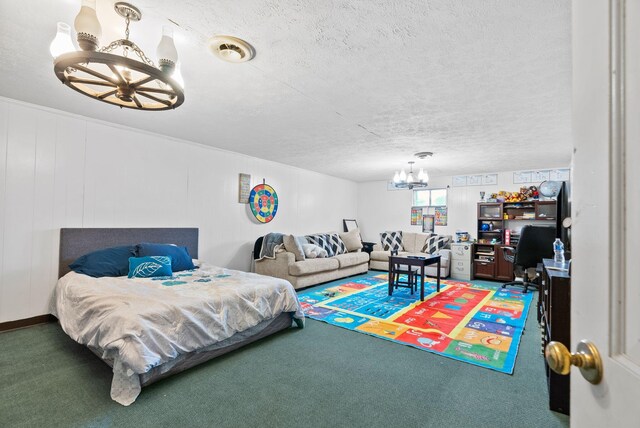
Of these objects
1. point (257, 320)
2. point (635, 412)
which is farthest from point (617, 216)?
point (257, 320)

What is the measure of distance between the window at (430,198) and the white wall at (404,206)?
0.12m

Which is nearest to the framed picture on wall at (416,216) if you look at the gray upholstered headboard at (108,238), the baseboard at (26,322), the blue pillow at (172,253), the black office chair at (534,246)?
the black office chair at (534,246)

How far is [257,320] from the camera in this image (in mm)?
2793

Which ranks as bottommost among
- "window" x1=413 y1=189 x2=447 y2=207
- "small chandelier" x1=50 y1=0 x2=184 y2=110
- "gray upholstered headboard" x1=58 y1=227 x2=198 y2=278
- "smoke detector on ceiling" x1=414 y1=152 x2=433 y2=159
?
"gray upholstered headboard" x1=58 y1=227 x2=198 y2=278

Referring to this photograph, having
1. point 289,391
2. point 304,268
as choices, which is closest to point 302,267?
point 304,268

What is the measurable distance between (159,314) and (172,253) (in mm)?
1736

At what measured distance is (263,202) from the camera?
18.8 feet

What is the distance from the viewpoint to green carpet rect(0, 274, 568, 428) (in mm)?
1799

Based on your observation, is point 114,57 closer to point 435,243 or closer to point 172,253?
point 172,253

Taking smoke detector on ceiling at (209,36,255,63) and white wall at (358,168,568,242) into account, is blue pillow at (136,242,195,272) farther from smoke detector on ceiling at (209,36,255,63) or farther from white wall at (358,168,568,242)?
white wall at (358,168,568,242)

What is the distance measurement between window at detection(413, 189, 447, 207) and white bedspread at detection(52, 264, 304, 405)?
17.2 feet

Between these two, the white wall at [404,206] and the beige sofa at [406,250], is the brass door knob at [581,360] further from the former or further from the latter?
the white wall at [404,206]

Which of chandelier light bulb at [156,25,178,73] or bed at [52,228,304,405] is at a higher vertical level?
chandelier light bulb at [156,25,178,73]

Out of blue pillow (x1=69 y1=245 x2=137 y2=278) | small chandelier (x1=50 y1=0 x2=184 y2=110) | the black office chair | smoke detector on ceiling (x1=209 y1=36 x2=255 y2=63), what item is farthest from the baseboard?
the black office chair
